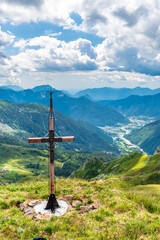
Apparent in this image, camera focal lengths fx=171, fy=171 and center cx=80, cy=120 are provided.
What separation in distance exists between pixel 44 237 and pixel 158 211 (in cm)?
1035

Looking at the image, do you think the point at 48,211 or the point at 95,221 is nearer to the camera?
the point at 95,221

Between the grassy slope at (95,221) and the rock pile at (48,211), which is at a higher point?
the grassy slope at (95,221)

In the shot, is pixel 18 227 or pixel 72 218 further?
pixel 72 218

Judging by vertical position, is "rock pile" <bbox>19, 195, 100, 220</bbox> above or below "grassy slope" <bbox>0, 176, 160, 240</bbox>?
below

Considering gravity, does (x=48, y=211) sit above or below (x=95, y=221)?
below

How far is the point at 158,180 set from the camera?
44344mm

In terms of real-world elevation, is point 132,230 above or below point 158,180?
above

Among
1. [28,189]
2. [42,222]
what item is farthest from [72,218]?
[28,189]

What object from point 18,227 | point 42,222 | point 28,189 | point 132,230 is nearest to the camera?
point 132,230

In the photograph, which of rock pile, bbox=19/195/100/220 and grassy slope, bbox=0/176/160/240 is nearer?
grassy slope, bbox=0/176/160/240

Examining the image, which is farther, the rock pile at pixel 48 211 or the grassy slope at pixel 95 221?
the rock pile at pixel 48 211

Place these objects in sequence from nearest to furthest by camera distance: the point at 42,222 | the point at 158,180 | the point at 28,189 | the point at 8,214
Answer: the point at 42,222
the point at 8,214
the point at 28,189
the point at 158,180

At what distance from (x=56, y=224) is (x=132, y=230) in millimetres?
5758

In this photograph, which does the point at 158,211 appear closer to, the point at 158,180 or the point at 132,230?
the point at 132,230
